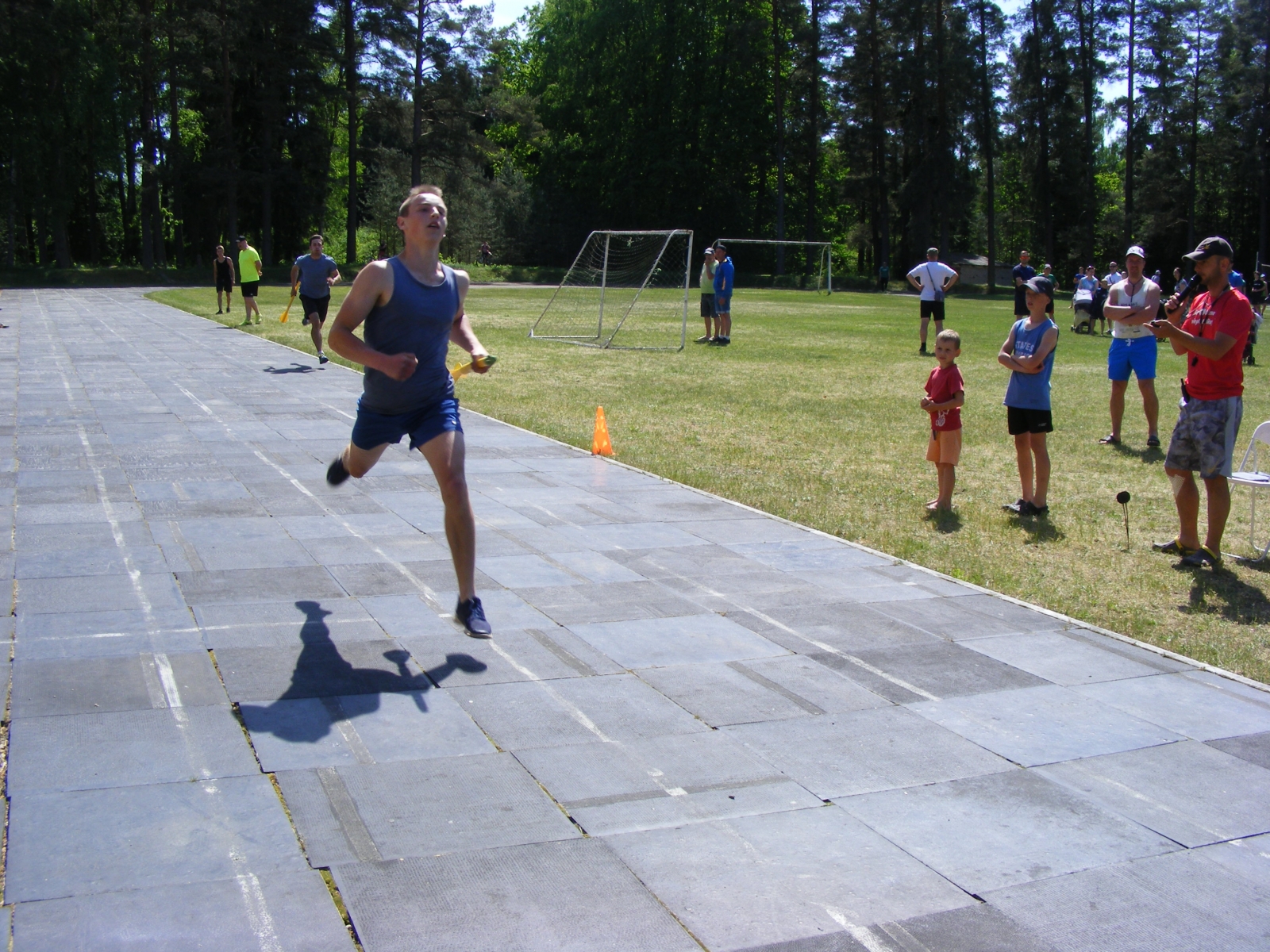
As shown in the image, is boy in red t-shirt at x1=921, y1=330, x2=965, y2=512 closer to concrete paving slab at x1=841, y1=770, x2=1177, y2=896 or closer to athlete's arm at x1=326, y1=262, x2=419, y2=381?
athlete's arm at x1=326, y1=262, x2=419, y2=381

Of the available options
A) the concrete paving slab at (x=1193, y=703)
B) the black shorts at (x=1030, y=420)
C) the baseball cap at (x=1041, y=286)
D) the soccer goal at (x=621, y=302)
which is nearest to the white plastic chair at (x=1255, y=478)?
the black shorts at (x=1030, y=420)

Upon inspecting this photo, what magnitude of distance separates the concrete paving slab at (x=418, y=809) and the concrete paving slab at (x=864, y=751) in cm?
87

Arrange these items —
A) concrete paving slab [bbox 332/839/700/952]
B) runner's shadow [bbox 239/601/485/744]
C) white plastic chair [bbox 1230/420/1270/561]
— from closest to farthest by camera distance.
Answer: concrete paving slab [bbox 332/839/700/952], runner's shadow [bbox 239/601/485/744], white plastic chair [bbox 1230/420/1270/561]

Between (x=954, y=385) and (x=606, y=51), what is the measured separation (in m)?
65.8

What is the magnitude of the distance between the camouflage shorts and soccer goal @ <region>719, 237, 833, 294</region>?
52.0 metres

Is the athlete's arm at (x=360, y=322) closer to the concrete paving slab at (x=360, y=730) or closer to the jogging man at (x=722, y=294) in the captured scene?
the concrete paving slab at (x=360, y=730)

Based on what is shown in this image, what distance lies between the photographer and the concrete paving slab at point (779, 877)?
3.01 metres

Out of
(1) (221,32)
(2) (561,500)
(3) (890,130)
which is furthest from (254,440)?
(3) (890,130)

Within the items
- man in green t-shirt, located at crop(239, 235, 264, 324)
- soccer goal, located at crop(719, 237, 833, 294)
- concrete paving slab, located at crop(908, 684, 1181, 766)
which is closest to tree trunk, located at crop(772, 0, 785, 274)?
soccer goal, located at crop(719, 237, 833, 294)

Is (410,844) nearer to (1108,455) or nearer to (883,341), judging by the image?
(1108,455)

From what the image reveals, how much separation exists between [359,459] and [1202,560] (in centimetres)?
489

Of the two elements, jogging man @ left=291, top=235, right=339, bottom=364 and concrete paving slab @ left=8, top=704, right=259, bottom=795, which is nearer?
concrete paving slab @ left=8, top=704, right=259, bottom=795

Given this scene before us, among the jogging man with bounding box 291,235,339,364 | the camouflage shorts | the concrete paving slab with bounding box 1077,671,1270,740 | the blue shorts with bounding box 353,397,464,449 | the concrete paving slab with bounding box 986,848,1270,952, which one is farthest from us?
the jogging man with bounding box 291,235,339,364

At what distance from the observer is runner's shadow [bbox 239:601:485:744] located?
4176mm
